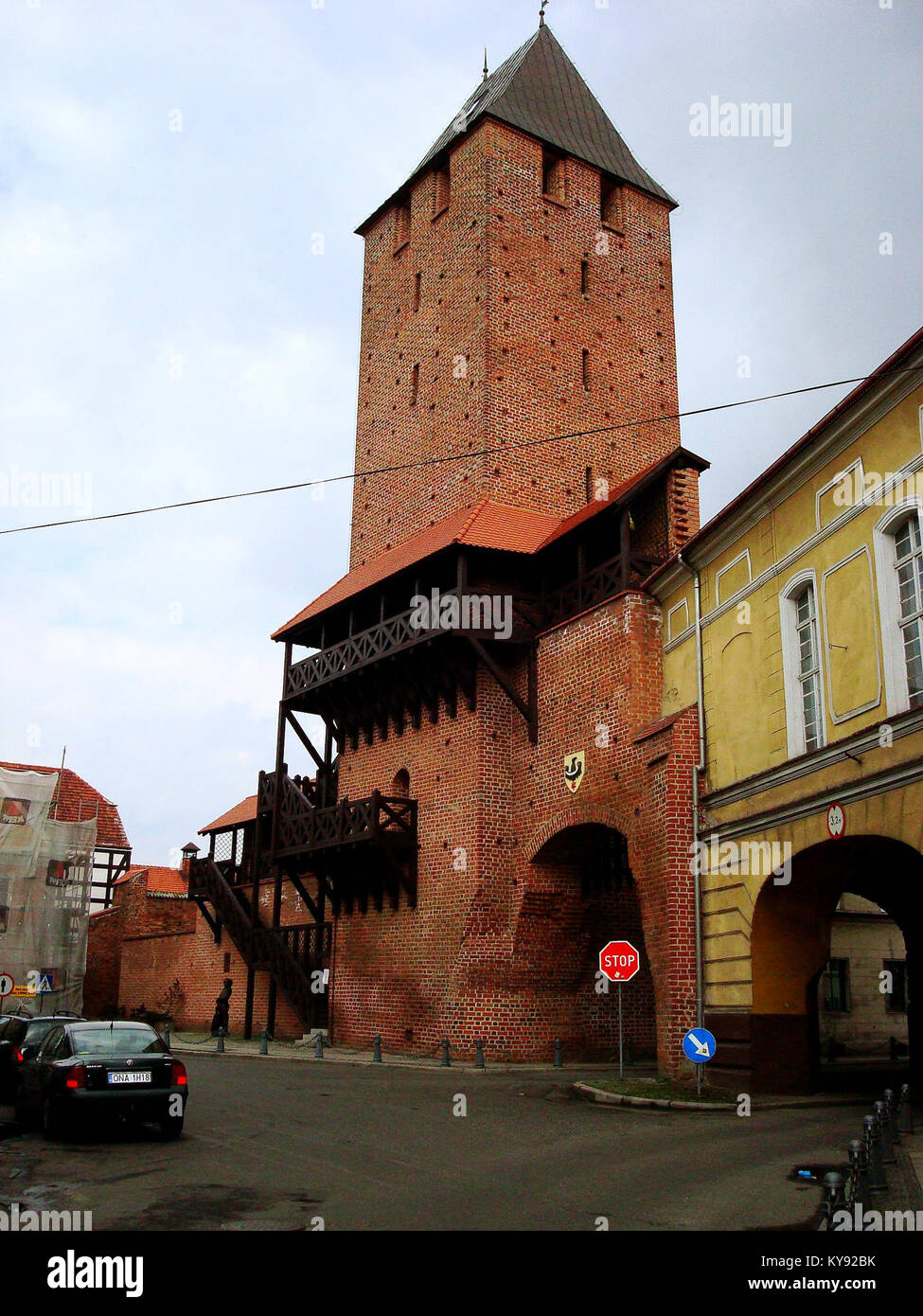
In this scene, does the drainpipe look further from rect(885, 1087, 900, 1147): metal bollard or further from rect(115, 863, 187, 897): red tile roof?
rect(115, 863, 187, 897): red tile roof

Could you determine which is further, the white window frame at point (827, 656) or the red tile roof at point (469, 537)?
the red tile roof at point (469, 537)

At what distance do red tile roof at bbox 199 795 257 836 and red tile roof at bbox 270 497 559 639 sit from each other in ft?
29.6

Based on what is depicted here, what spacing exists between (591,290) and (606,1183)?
23282mm

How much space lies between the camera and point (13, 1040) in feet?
51.0

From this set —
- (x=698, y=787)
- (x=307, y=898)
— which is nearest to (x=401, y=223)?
(x=307, y=898)

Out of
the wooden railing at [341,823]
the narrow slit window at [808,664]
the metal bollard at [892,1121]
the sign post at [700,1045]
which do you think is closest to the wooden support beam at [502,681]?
the wooden railing at [341,823]

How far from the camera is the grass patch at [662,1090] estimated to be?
15252mm

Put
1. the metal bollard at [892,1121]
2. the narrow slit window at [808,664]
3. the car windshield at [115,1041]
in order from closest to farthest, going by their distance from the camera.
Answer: the metal bollard at [892,1121], the car windshield at [115,1041], the narrow slit window at [808,664]

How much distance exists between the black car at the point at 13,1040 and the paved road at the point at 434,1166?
2.49 ft

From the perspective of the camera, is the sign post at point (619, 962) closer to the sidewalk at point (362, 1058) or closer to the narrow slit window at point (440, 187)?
the sidewalk at point (362, 1058)

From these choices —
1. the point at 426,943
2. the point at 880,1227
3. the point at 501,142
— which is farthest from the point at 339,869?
the point at 880,1227

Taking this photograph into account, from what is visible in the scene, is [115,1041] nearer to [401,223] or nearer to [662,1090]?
[662,1090]

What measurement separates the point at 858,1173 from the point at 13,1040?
1197 cm

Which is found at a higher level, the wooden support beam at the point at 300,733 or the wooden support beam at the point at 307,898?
the wooden support beam at the point at 300,733
